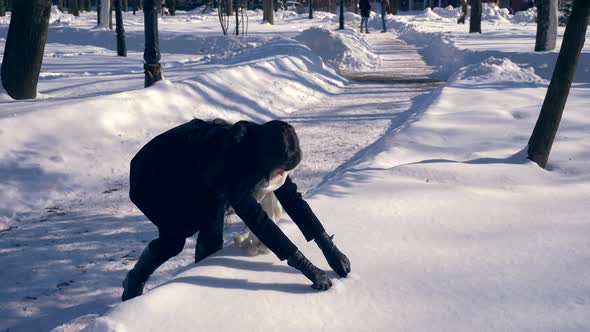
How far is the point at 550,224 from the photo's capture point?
15.0 ft

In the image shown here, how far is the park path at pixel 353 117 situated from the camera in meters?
7.38

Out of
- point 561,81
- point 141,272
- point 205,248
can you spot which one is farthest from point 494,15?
point 141,272

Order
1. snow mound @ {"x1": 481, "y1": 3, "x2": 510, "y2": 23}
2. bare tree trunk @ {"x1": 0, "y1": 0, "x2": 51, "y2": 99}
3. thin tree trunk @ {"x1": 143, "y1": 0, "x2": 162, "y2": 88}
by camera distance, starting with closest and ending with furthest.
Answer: bare tree trunk @ {"x1": 0, "y1": 0, "x2": 51, "y2": 99}
thin tree trunk @ {"x1": 143, "y1": 0, "x2": 162, "y2": 88}
snow mound @ {"x1": 481, "y1": 3, "x2": 510, "y2": 23}

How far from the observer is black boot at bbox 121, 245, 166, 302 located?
366 centimetres

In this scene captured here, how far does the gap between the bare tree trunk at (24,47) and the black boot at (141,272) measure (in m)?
7.21

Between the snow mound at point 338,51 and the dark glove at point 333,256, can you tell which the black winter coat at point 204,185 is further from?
the snow mound at point 338,51

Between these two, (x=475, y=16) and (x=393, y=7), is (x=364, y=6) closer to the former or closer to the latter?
(x=475, y=16)

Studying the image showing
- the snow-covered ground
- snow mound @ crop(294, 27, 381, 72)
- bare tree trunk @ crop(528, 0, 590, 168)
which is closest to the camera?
the snow-covered ground

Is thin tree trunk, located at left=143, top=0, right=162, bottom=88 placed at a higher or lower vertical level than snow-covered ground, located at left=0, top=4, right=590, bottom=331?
higher

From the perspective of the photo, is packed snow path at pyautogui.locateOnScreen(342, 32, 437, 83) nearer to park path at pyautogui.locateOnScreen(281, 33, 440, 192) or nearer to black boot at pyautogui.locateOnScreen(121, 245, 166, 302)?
park path at pyautogui.locateOnScreen(281, 33, 440, 192)

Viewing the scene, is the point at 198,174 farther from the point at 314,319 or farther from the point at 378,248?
the point at 378,248

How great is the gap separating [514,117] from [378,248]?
5.58 m

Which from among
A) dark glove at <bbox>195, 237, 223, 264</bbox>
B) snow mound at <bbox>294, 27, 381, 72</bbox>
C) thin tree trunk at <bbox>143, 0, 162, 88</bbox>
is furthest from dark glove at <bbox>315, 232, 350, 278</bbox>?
snow mound at <bbox>294, 27, 381, 72</bbox>

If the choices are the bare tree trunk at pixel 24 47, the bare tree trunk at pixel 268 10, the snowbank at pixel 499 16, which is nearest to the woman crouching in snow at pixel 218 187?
the bare tree trunk at pixel 24 47
